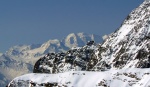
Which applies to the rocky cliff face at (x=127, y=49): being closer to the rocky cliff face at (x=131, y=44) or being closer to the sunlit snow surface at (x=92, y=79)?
the rocky cliff face at (x=131, y=44)

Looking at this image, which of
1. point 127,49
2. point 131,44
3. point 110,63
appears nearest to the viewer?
point 127,49

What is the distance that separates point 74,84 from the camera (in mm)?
48188

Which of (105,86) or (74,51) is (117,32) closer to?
(74,51)

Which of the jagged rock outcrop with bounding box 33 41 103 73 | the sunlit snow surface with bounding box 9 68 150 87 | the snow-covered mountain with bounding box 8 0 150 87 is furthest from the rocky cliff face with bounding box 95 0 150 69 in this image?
the sunlit snow surface with bounding box 9 68 150 87

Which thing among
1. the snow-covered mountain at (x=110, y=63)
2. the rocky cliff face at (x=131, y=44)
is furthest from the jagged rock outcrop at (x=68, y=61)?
the rocky cliff face at (x=131, y=44)

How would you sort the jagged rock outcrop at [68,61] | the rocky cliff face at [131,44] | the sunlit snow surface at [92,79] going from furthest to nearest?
1. the jagged rock outcrop at [68,61]
2. the rocky cliff face at [131,44]
3. the sunlit snow surface at [92,79]

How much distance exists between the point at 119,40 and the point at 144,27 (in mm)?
10417

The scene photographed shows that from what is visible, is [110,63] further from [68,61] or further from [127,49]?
[68,61]

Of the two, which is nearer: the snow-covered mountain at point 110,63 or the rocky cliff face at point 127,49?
the snow-covered mountain at point 110,63

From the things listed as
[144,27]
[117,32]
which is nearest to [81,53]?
[117,32]

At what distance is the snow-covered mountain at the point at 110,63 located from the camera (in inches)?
1902

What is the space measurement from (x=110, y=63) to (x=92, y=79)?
64.8m

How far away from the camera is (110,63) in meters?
113

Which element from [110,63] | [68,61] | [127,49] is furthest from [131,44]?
[68,61]
